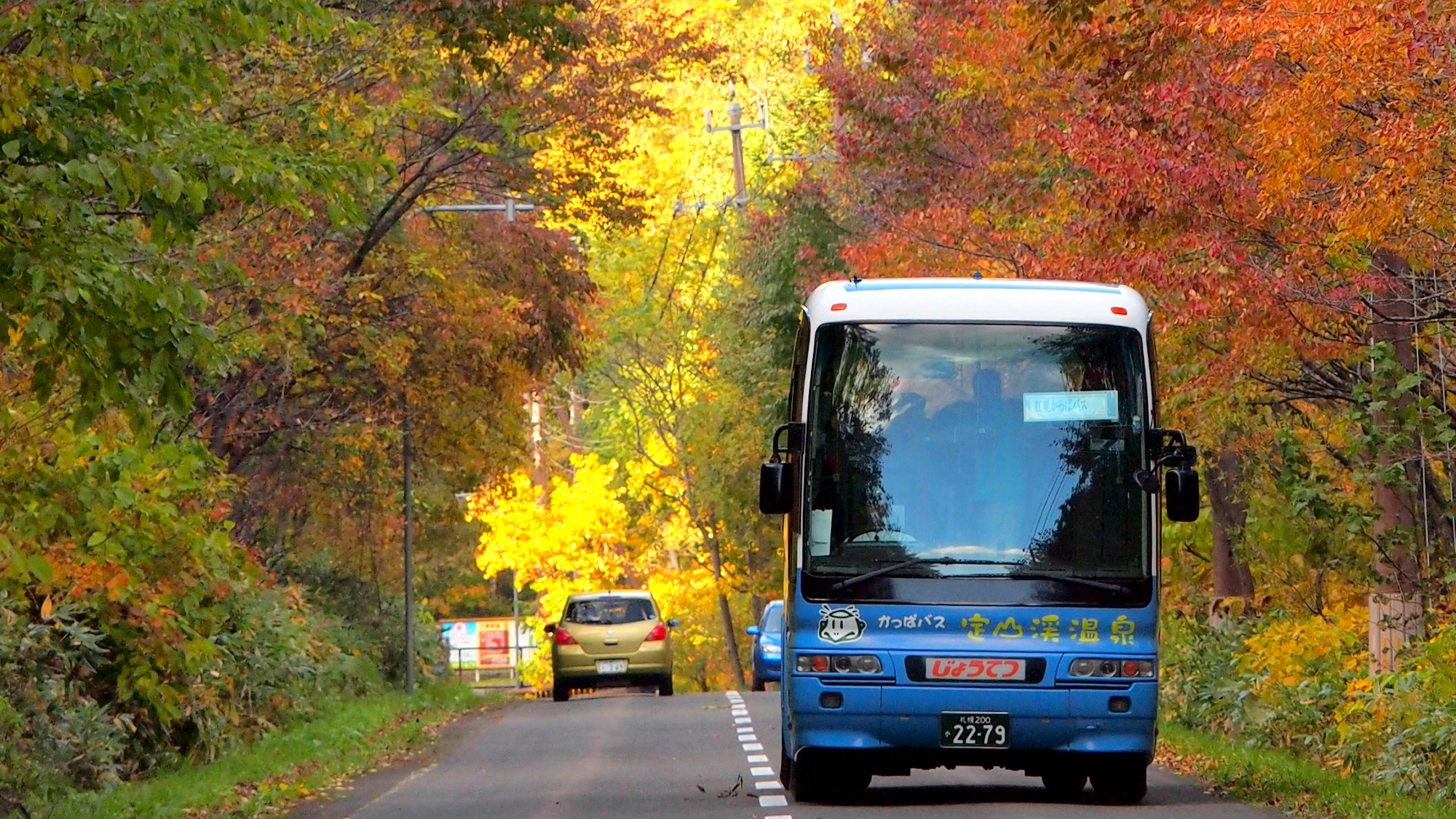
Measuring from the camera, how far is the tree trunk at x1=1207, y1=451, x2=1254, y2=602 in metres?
24.5

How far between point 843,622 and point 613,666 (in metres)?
23.4

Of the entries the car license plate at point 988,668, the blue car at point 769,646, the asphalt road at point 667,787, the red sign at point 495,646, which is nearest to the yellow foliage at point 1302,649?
the asphalt road at point 667,787

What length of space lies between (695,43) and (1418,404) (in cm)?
1464

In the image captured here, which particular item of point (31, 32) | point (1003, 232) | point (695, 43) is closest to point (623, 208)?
point (695, 43)

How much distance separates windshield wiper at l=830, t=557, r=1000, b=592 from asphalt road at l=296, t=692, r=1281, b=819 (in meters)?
1.47

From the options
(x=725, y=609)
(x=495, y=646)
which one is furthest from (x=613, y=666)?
(x=495, y=646)

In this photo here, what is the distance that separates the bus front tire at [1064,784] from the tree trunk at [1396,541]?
2.91 m

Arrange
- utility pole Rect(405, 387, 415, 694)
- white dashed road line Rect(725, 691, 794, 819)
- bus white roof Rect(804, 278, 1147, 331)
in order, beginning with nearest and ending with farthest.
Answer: bus white roof Rect(804, 278, 1147, 331) < white dashed road line Rect(725, 691, 794, 819) < utility pole Rect(405, 387, 415, 694)

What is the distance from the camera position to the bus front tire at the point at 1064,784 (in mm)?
16359

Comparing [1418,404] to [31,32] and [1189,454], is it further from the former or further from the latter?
[31,32]

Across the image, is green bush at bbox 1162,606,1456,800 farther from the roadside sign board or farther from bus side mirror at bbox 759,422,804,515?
the roadside sign board

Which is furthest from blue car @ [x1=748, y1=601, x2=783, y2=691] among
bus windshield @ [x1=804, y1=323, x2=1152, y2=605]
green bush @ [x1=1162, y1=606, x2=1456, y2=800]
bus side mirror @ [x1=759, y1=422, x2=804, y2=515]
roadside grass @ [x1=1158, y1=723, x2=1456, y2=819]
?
bus windshield @ [x1=804, y1=323, x2=1152, y2=605]

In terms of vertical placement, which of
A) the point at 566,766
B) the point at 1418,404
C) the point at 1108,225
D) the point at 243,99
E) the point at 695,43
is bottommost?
the point at 566,766

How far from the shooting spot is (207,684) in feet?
70.3
